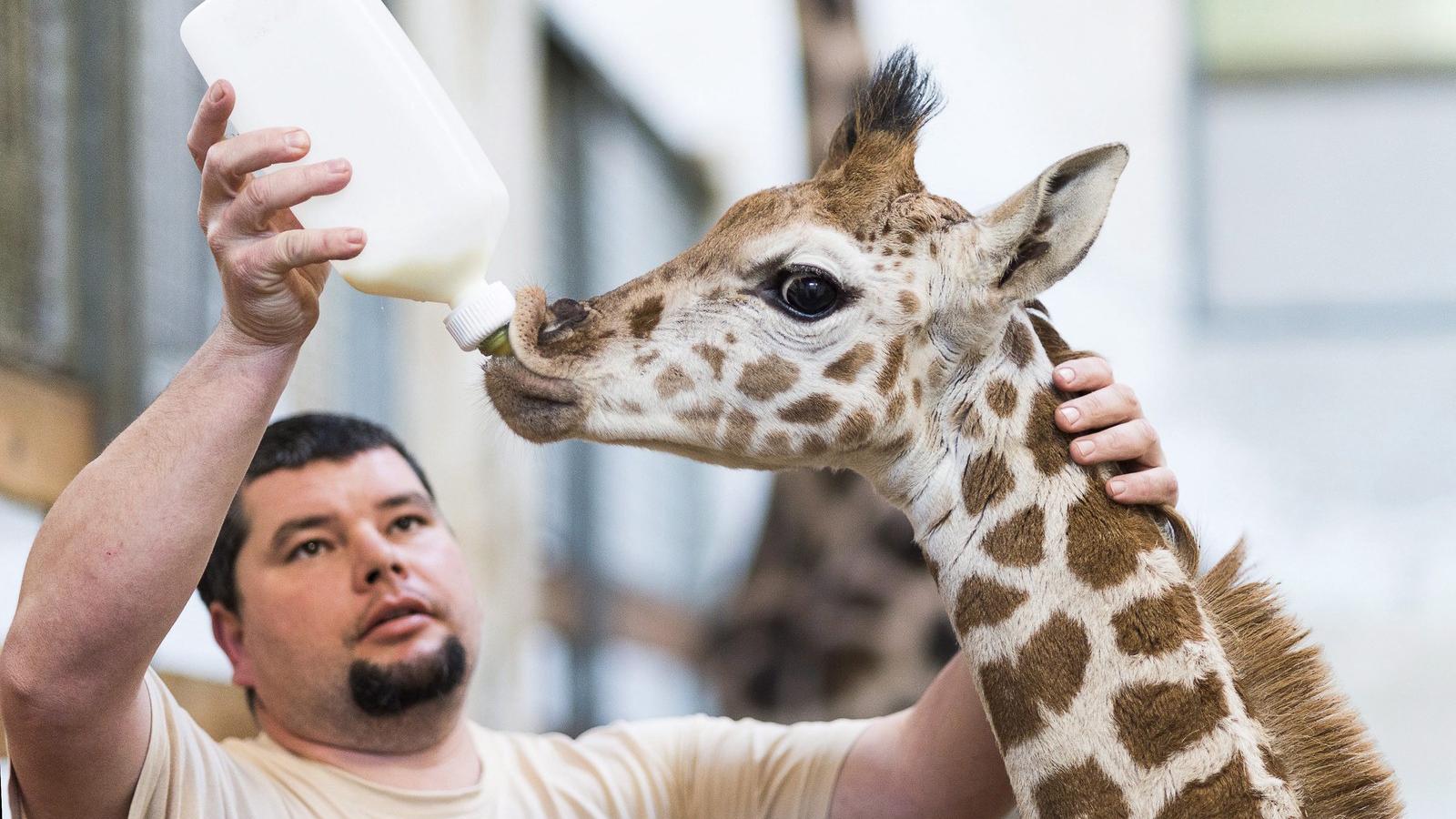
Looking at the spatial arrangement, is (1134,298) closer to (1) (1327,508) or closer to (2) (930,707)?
(1) (1327,508)

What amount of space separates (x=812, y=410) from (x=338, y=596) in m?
0.76

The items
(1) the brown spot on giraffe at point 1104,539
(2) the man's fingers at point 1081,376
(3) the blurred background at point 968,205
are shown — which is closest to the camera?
(1) the brown spot on giraffe at point 1104,539

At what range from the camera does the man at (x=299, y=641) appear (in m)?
1.33

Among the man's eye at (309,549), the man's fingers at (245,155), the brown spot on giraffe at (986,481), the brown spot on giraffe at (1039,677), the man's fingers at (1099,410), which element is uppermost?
the man's fingers at (245,155)

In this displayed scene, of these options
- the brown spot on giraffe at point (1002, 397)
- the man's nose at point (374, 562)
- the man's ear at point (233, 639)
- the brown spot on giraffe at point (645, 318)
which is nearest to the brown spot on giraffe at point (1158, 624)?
the brown spot on giraffe at point (1002, 397)

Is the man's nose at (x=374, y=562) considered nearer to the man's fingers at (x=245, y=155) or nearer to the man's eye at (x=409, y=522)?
the man's eye at (x=409, y=522)

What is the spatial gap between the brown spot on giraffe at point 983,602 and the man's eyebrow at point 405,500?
0.86m

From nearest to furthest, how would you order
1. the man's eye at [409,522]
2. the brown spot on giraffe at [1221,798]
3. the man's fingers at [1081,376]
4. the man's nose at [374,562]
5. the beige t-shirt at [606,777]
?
the brown spot on giraffe at [1221,798], the man's fingers at [1081,376], the beige t-shirt at [606,777], the man's nose at [374,562], the man's eye at [409,522]

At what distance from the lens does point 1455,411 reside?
239 inches

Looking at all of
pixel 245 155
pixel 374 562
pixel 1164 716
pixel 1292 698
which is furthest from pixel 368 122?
pixel 1292 698

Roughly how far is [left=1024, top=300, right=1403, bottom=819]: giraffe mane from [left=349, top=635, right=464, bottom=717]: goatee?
950 mm

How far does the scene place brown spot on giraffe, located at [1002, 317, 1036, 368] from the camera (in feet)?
5.06

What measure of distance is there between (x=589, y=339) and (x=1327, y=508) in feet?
16.8

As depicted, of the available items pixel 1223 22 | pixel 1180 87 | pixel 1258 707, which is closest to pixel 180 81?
A: pixel 1258 707
